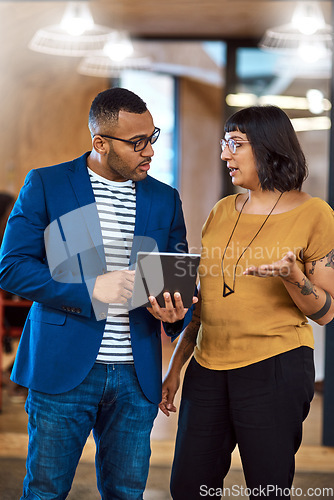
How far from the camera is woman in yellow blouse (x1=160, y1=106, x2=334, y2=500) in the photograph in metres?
1.66

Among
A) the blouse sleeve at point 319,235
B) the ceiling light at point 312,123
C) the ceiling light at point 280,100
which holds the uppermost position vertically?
the ceiling light at point 280,100

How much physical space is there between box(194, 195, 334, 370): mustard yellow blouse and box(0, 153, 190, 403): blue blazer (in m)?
0.19

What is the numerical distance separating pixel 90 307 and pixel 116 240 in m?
0.21

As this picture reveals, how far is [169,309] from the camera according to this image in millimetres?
1602

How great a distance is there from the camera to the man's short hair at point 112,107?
5.64ft

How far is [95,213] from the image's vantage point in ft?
5.64

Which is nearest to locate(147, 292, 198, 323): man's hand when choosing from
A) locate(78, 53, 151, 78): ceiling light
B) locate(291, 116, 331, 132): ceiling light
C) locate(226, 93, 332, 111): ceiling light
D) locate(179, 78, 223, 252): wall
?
locate(291, 116, 331, 132): ceiling light

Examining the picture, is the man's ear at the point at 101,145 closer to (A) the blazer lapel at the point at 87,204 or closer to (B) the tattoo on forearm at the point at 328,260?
(A) the blazer lapel at the point at 87,204

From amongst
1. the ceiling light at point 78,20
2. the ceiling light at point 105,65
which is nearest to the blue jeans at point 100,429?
the ceiling light at point 78,20

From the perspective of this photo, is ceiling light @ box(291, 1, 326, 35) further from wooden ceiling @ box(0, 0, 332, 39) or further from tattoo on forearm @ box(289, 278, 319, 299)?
tattoo on forearm @ box(289, 278, 319, 299)

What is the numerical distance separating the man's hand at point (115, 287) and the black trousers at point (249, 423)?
0.34 meters

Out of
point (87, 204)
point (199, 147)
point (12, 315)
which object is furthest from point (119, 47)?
point (87, 204)

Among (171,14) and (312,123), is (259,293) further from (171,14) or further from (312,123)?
(171,14)

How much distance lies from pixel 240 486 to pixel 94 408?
1342 millimetres
